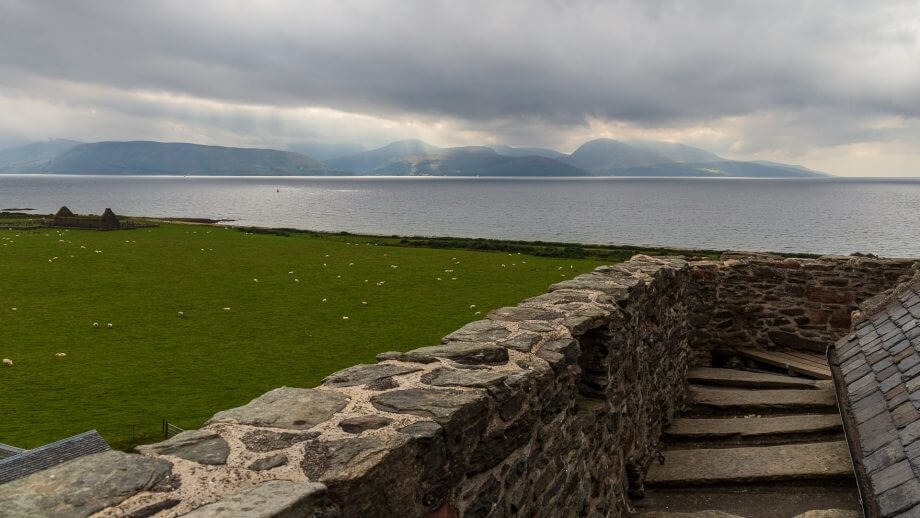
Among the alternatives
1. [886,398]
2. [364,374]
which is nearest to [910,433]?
[886,398]

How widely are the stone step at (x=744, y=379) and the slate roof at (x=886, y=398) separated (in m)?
2.14

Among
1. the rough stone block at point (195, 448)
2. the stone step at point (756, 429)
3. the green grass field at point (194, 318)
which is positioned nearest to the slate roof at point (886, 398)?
the stone step at point (756, 429)

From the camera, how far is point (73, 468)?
2.77 meters

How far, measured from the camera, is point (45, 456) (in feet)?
18.2

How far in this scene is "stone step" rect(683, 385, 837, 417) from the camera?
10031 mm

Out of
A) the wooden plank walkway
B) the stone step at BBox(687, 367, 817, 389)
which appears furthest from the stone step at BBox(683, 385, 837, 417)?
the wooden plank walkway

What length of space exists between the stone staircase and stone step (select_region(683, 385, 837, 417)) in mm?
15

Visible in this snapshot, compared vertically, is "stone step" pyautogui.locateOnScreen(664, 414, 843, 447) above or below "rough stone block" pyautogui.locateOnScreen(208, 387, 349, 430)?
below

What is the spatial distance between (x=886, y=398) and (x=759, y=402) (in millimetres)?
3993

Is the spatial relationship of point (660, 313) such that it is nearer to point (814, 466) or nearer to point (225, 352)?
point (814, 466)

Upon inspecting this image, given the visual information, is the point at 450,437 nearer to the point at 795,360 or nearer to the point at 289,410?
the point at 289,410

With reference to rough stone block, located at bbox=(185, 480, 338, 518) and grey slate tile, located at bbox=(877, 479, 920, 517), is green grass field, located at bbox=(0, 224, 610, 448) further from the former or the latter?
grey slate tile, located at bbox=(877, 479, 920, 517)

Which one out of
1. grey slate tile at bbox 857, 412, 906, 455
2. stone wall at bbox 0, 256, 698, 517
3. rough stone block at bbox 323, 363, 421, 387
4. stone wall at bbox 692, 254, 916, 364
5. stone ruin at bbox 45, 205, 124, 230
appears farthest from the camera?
stone ruin at bbox 45, 205, 124, 230

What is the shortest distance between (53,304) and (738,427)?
19095mm
